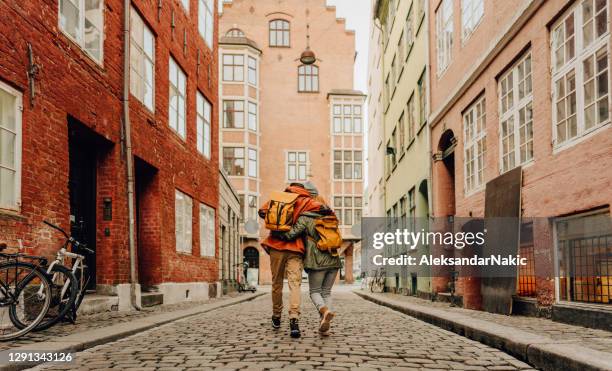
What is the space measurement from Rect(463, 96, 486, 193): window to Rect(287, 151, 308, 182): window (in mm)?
32762

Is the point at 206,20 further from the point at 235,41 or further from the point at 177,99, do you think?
the point at 235,41

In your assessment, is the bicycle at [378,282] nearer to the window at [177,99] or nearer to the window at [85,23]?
the window at [177,99]

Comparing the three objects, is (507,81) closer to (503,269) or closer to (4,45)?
(503,269)

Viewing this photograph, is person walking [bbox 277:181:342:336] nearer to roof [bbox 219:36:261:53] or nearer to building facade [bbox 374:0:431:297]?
building facade [bbox 374:0:431:297]

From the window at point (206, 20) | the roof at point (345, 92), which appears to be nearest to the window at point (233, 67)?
the roof at point (345, 92)

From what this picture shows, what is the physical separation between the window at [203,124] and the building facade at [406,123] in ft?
20.2

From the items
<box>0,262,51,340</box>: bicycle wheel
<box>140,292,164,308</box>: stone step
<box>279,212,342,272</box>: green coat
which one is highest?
<box>279,212,342,272</box>: green coat

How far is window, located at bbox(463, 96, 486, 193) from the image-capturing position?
13.4 meters

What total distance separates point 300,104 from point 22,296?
1641 inches

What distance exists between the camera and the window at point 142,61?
45.3 ft

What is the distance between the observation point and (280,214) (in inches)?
309

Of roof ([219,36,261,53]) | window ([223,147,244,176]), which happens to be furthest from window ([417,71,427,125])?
roof ([219,36,261,53])

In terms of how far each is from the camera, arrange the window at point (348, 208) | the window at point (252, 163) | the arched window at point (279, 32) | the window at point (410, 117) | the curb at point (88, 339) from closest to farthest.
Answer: the curb at point (88, 339)
the window at point (410, 117)
the window at point (252, 163)
the window at point (348, 208)
the arched window at point (279, 32)

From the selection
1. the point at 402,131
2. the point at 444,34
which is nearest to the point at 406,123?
the point at 402,131
